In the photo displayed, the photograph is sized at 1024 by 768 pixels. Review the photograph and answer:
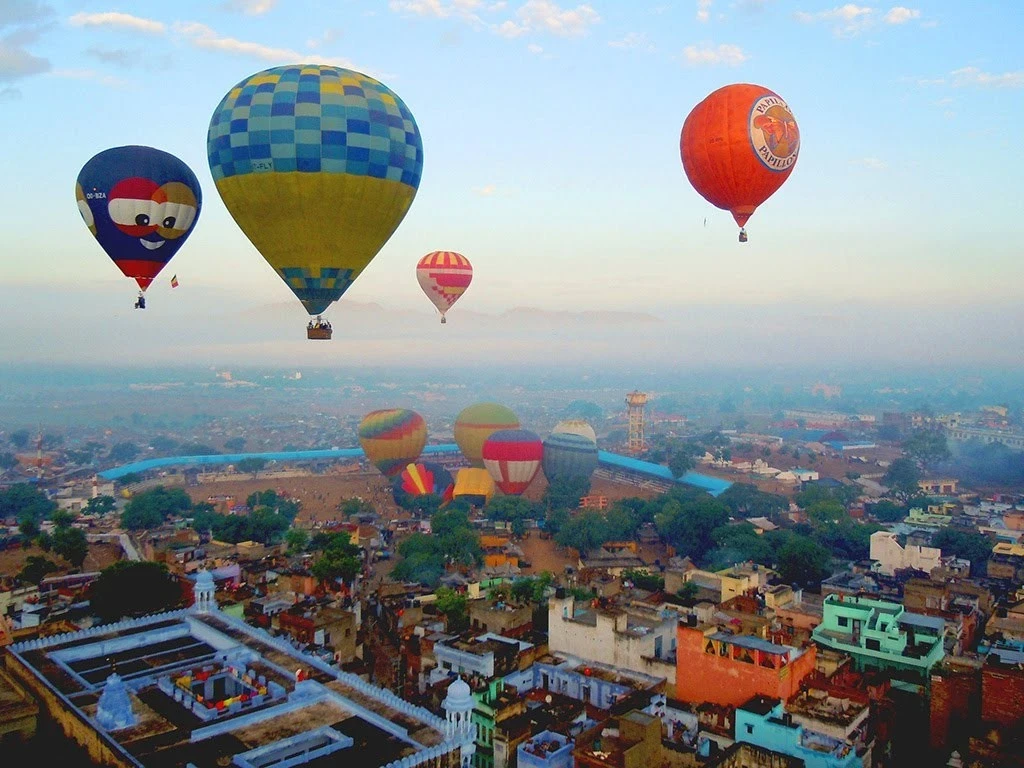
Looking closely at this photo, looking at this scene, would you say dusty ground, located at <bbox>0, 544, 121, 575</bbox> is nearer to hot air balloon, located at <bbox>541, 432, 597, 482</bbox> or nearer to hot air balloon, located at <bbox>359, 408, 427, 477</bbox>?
hot air balloon, located at <bbox>359, 408, 427, 477</bbox>

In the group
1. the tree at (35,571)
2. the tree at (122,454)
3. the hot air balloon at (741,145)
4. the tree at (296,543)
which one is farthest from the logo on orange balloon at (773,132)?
the tree at (122,454)

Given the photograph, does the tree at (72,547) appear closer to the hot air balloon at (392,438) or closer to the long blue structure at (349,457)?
the hot air balloon at (392,438)

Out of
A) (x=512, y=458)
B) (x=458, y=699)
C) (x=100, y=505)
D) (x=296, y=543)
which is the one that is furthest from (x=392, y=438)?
(x=458, y=699)

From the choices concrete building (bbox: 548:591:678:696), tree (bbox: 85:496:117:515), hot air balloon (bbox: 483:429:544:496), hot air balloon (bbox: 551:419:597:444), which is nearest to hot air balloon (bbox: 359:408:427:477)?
hot air balloon (bbox: 483:429:544:496)

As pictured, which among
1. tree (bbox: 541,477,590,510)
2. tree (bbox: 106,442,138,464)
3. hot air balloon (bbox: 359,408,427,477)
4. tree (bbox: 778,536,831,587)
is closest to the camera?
tree (bbox: 778,536,831,587)

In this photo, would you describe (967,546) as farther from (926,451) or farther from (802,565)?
(926,451)

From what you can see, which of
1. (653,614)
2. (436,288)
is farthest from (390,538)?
(653,614)
